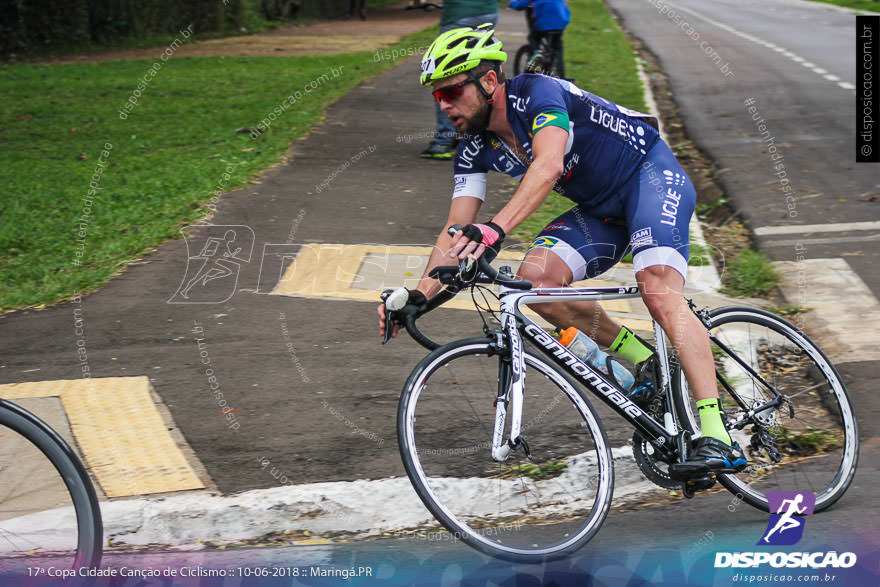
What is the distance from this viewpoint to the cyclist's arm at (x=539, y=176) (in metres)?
3.54

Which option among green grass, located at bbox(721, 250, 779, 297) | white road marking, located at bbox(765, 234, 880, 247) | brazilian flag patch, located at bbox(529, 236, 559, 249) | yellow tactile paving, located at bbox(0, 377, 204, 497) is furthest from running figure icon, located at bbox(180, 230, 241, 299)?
white road marking, located at bbox(765, 234, 880, 247)

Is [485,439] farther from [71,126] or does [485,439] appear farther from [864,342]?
[71,126]

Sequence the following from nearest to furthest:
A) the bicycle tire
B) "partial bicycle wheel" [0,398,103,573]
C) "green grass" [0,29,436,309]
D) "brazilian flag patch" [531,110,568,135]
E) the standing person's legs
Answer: "partial bicycle wheel" [0,398,103,573]
"brazilian flag patch" [531,110,568,135]
"green grass" [0,29,436,309]
the standing person's legs
the bicycle tire

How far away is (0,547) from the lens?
3.24 m

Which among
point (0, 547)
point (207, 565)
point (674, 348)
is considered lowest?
point (207, 565)

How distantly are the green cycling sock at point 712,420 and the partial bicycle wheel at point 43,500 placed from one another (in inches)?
90.9

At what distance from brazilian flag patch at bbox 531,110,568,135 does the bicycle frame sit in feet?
2.10

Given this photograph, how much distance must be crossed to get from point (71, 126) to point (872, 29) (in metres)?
18.2

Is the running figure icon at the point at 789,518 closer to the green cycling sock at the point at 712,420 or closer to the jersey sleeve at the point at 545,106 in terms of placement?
the green cycling sock at the point at 712,420

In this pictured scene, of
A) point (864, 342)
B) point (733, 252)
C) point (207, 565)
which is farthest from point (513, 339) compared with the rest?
point (733, 252)

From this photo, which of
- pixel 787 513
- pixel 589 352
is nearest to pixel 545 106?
pixel 589 352

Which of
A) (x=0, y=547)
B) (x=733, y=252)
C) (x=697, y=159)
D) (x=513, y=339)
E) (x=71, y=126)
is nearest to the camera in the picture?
(x=0, y=547)

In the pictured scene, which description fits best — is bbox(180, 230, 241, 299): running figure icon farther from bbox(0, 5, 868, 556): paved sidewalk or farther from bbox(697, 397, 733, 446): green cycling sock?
bbox(697, 397, 733, 446): green cycling sock

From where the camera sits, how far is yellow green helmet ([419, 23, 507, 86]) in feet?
12.1
